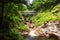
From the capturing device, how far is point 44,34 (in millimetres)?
23031

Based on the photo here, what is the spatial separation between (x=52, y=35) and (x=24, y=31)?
3.92m

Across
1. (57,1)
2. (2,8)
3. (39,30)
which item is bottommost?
(39,30)

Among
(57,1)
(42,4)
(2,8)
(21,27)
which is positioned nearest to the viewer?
(2,8)

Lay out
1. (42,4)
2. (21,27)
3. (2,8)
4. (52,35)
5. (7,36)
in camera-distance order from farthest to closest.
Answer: (42,4), (21,27), (52,35), (2,8), (7,36)

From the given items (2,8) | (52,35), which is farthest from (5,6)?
(52,35)

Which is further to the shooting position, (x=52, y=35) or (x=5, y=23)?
(x=52, y=35)

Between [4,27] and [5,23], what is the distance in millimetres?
415

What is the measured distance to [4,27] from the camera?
1661cm

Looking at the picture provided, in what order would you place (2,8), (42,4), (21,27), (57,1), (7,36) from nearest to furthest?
(7,36) → (2,8) → (21,27) → (57,1) → (42,4)

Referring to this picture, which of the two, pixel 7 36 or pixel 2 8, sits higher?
pixel 2 8

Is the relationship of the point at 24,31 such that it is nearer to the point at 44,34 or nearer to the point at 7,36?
the point at 44,34

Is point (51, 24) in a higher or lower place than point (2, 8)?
lower

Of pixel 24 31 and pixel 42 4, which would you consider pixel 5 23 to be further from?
pixel 42 4

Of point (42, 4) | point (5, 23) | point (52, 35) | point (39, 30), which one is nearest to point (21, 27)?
point (39, 30)
